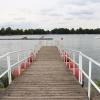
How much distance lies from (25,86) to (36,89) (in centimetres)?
60

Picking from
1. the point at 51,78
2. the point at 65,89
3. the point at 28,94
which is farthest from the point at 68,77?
the point at 28,94

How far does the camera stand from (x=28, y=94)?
823 centimetres

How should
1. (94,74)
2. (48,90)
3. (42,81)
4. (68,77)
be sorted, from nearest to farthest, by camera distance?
(48,90), (42,81), (68,77), (94,74)

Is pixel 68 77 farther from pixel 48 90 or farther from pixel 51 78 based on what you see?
pixel 48 90

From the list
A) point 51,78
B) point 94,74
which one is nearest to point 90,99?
point 51,78

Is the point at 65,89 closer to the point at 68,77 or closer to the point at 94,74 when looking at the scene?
the point at 68,77

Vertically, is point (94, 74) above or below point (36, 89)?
below

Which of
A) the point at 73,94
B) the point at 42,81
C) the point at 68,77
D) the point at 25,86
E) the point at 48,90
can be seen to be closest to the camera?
the point at 73,94

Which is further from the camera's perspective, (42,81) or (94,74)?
(94,74)

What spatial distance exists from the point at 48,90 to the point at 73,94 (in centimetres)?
93

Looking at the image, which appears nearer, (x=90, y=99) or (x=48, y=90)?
(x=90, y=99)

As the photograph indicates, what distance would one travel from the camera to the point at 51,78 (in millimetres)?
10875

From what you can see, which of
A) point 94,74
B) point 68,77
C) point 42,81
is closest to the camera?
point 42,81

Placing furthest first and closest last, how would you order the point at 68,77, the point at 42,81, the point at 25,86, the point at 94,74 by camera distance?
the point at 94,74
the point at 68,77
the point at 42,81
the point at 25,86
